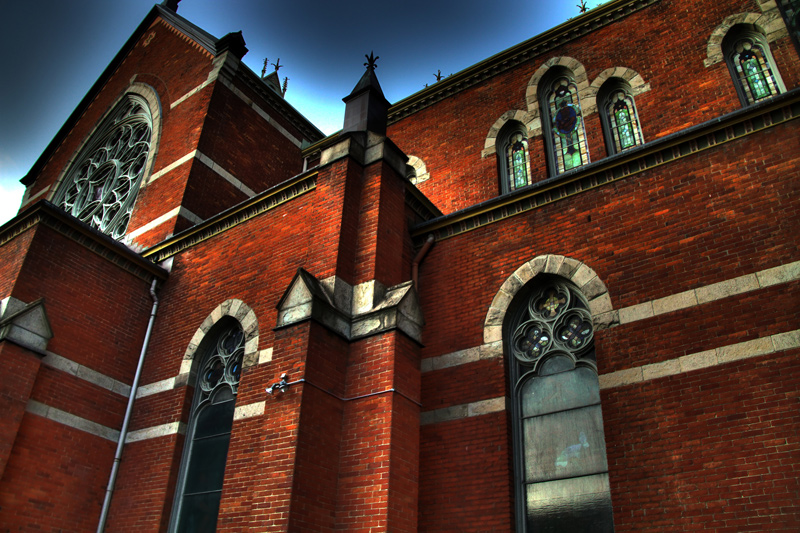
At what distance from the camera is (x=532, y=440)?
26.1 feet

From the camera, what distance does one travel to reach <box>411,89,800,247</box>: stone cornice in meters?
7.80

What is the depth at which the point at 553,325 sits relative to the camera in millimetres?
8453

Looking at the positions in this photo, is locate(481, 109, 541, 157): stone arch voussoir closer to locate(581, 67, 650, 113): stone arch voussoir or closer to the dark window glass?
locate(581, 67, 650, 113): stone arch voussoir

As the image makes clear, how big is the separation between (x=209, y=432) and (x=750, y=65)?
1079cm

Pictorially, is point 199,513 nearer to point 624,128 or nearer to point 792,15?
point 624,128

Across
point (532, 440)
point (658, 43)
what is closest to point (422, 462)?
point (532, 440)

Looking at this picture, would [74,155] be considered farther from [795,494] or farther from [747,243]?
[795,494]

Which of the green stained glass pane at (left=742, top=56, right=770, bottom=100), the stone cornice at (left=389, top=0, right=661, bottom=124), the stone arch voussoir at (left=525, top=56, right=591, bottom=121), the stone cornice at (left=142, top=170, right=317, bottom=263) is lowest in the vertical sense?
the stone cornice at (left=142, top=170, right=317, bottom=263)

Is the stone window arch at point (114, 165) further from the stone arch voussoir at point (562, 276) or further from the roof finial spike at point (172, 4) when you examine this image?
the stone arch voussoir at point (562, 276)

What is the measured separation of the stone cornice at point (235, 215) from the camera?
35.1 ft

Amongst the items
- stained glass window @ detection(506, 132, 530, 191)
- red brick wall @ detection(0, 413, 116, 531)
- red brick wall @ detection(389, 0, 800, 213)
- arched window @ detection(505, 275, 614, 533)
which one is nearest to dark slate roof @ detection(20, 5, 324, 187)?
red brick wall @ detection(389, 0, 800, 213)

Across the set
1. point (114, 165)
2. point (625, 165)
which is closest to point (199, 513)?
point (625, 165)

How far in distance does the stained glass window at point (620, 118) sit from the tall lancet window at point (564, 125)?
0.48 meters

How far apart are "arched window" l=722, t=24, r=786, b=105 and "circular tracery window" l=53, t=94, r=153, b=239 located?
1336 cm
